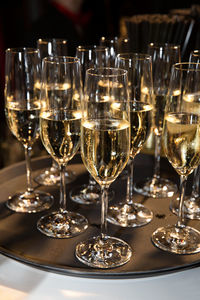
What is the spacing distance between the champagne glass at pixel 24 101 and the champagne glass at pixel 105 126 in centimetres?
28

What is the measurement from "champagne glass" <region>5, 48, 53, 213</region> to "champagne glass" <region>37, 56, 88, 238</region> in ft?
0.40

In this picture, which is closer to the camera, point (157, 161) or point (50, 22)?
point (157, 161)

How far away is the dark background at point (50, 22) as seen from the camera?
3.41 m

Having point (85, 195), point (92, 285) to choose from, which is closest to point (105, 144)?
point (92, 285)

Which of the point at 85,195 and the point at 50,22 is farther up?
the point at 50,22

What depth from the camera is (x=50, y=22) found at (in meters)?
3.54

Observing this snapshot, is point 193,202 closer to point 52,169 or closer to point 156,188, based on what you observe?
point 156,188

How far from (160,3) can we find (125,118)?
14.7 feet

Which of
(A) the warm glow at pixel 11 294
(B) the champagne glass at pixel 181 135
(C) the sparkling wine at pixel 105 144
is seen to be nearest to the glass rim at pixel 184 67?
(B) the champagne glass at pixel 181 135

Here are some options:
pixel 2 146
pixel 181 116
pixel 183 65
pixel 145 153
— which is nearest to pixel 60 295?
pixel 181 116

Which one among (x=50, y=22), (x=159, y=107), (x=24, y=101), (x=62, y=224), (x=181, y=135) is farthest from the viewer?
(x=50, y=22)

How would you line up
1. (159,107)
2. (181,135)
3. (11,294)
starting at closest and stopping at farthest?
(11,294) → (181,135) → (159,107)

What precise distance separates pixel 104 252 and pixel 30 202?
0.29 m

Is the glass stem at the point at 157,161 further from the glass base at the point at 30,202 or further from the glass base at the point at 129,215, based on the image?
the glass base at the point at 30,202
